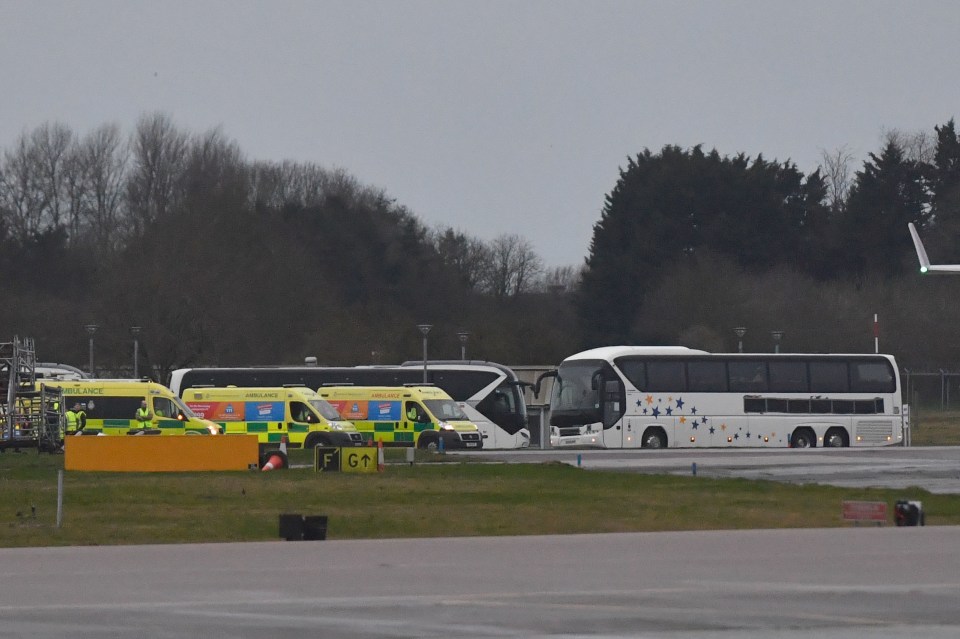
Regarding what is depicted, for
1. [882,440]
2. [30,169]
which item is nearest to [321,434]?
[882,440]

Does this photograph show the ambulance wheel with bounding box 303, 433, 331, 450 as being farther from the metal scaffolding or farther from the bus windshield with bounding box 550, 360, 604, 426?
the bus windshield with bounding box 550, 360, 604, 426

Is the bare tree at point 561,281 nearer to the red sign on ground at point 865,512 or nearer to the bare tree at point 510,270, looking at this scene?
the bare tree at point 510,270

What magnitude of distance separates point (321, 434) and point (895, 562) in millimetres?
32459

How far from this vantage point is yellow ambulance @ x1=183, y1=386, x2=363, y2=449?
4656cm

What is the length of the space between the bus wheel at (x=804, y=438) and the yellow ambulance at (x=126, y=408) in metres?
19.1

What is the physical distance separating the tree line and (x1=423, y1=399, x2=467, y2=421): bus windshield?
23357mm

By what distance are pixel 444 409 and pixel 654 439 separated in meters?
7.05

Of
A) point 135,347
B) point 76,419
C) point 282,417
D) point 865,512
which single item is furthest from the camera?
point 135,347

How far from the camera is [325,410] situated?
47.3 meters

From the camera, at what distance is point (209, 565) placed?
50.4 ft

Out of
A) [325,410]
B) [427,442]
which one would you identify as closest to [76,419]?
[325,410]

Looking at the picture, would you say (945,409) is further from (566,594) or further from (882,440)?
(566,594)

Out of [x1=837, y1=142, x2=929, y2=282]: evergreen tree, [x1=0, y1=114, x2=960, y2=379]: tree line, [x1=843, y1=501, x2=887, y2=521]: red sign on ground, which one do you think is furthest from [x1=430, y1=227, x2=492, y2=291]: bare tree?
[x1=843, y1=501, x2=887, y2=521]: red sign on ground

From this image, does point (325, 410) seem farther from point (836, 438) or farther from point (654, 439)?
point (836, 438)
